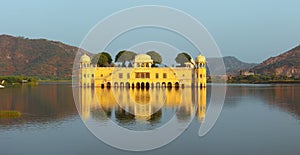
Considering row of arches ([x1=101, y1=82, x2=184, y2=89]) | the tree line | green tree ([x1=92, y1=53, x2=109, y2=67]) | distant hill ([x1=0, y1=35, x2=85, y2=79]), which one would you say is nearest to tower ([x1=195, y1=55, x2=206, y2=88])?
row of arches ([x1=101, y1=82, x2=184, y2=89])

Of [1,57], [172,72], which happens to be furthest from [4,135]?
[1,57]

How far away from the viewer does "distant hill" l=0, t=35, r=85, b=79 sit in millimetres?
91438

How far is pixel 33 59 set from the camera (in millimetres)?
101062

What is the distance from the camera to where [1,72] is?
89.5 m

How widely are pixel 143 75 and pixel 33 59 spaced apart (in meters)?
65.2

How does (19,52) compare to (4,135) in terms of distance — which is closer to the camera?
(4,135)

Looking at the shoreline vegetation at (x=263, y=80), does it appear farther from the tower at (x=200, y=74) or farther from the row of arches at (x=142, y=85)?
the row of arches at (x=142, y=85)

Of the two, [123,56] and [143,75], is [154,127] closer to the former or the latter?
[143,75]

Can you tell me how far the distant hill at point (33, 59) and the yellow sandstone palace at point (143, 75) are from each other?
45157 mm

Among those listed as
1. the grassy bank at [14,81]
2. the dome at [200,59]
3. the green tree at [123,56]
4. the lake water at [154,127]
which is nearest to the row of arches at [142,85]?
the dome at [200,59]

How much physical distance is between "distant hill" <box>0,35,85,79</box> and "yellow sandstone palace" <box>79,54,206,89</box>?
1778 inches

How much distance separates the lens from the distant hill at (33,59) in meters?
91.4

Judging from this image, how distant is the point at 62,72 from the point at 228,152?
87413 millimetres

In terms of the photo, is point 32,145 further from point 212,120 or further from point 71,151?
point 212,120
